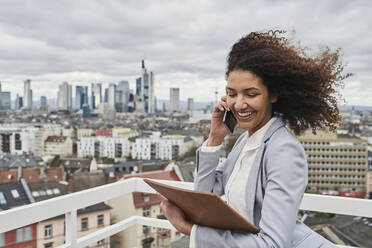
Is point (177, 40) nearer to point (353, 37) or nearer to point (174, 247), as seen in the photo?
point (353, 37)

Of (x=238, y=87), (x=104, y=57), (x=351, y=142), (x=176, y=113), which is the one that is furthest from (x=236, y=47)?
(x=176, y=113)

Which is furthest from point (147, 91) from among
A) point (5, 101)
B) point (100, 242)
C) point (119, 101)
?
point (100, 242)

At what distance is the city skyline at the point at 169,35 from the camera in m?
1.76

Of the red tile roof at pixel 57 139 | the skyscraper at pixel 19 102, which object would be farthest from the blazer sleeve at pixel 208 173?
the skyscraper at pixel 19 102

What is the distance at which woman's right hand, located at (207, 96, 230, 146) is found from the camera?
884 mm

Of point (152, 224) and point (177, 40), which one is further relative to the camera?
point (177, 40)

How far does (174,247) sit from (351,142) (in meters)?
28.2

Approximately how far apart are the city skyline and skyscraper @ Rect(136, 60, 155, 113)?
1639 mm

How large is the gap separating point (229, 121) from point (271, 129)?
20 centimetres

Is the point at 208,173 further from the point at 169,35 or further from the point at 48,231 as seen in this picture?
the point at 169,35

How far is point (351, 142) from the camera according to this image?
2675 cm

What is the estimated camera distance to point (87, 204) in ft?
4.56

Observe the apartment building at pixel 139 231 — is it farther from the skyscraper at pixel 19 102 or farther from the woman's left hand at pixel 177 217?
the skyscraper at pixel 19 102

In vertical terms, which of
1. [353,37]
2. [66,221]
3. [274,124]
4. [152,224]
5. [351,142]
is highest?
[353,37]
